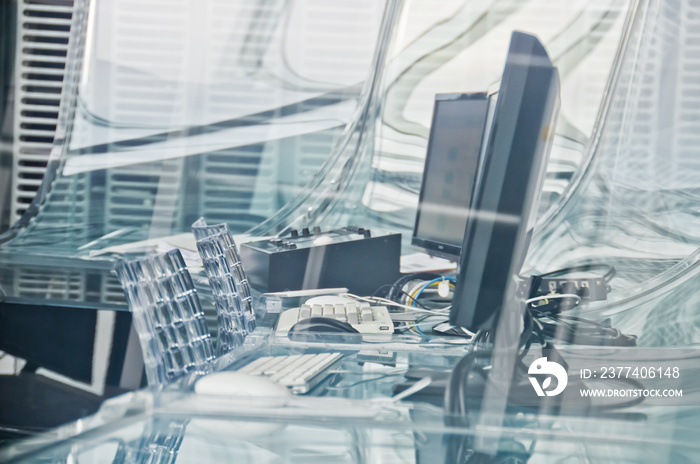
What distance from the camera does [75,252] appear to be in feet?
A: 9.14

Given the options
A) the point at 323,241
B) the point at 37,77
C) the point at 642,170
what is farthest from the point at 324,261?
the point at 37,77

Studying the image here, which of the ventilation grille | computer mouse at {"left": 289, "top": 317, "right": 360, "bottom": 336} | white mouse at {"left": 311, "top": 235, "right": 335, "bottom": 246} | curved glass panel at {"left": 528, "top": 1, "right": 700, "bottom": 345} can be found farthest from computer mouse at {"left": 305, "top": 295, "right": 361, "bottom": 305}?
the ventilation grille

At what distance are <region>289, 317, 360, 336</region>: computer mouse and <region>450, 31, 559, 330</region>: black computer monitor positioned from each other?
0.36m

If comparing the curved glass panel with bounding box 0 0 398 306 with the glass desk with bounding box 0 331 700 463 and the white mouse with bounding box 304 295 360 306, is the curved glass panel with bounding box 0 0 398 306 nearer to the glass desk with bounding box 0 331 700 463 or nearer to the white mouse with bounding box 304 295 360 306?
the white mouse with bounding box 304 295 360 306

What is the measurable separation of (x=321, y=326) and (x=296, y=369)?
299mm

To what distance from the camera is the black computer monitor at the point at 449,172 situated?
1371 millimetres

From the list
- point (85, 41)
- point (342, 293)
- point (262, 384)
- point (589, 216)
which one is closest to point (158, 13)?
point (85, 41)

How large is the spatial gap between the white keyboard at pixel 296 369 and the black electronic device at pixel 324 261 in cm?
59

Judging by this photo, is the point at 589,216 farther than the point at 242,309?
Yes

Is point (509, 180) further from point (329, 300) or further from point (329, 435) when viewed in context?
point (329, 300)

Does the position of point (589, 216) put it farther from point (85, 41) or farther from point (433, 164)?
point (85, 41)

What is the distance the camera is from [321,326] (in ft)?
3.19

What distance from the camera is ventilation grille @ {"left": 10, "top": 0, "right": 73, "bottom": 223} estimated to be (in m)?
2.75

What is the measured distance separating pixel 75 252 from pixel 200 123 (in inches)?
A: 35.5
